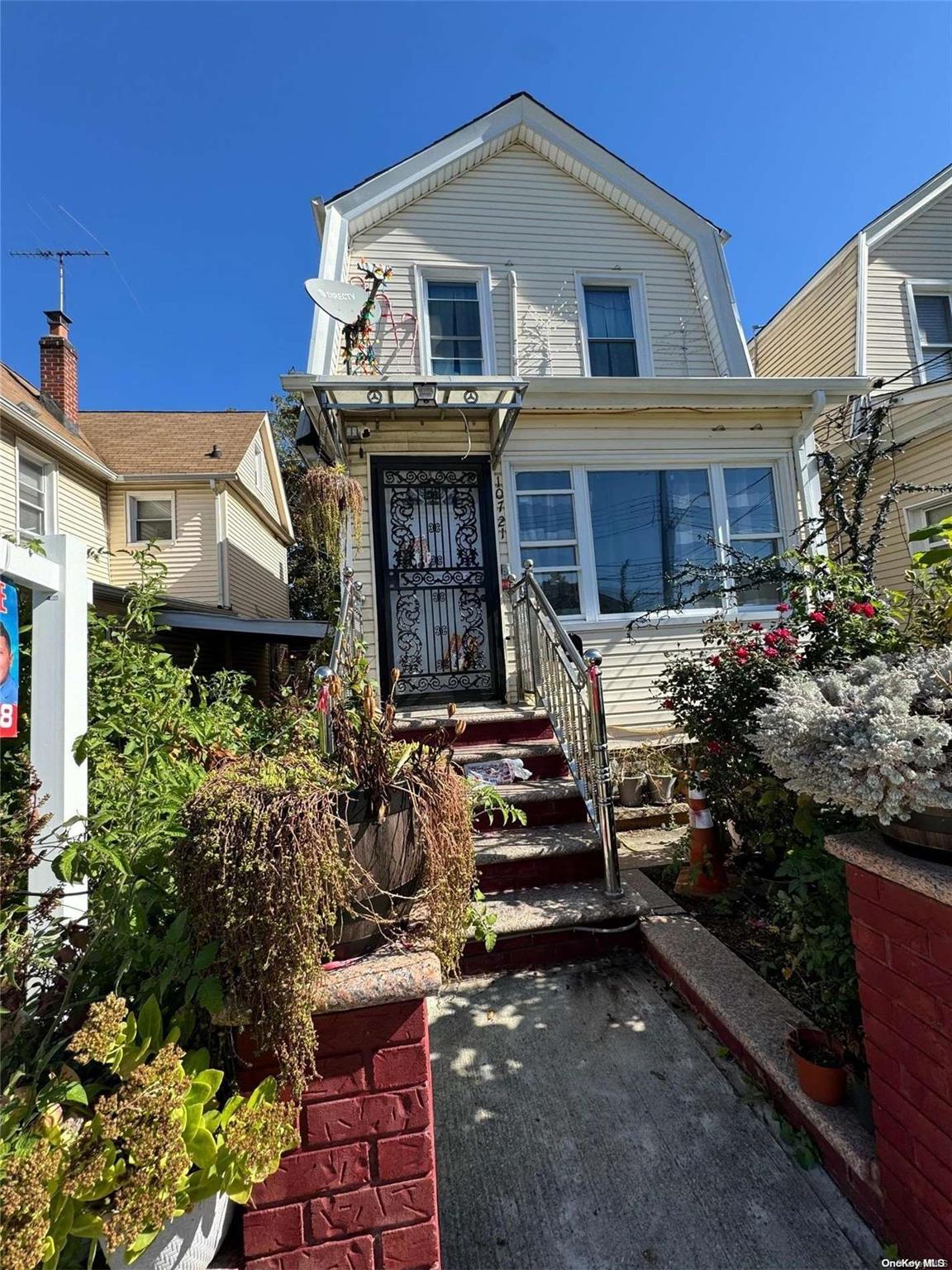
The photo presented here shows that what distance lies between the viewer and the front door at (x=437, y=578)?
5.70 meters

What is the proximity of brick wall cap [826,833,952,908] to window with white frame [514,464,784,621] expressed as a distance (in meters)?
4.35

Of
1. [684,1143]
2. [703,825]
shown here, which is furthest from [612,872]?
[684,1143]

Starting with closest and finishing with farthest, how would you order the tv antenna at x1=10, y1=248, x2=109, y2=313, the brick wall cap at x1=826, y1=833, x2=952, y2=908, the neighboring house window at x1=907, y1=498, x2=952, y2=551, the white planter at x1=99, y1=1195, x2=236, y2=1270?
the white planter at x1=99, y1=1195, x2=236, y2=1270, the brick wall cap at x1=826, y1=833, x2=952, y2=908, the neighboring house window at x1=907, y1=498, x2=952, y2=551, the tv antenna at x1=10, y1=248, x2=109, y2=313

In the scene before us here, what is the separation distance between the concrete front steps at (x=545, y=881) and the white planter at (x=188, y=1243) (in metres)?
1.56

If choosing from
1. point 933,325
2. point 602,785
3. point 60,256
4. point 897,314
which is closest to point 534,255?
point 897,314

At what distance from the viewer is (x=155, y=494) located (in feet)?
37.0

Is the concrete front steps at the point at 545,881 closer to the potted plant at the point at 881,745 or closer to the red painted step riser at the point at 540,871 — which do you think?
the red painted step riser at the point at 540,871

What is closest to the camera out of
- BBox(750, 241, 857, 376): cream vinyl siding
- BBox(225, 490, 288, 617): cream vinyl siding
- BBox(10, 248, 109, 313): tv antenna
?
BBox(750, 241, 857, 376): cream vinyl siding

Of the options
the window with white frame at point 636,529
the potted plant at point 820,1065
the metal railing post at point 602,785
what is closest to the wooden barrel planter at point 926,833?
the potted plant at point 820,1065

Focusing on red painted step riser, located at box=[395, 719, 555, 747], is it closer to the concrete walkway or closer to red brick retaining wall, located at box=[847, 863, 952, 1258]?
the concrete walkway

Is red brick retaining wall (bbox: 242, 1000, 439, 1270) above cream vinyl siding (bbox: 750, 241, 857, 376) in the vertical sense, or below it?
below

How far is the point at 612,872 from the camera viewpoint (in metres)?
3.05

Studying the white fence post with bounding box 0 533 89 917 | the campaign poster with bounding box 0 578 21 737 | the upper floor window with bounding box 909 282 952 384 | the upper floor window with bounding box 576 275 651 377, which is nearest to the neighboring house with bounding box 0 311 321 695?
the upper floor window with bounding box 576 275 651 377

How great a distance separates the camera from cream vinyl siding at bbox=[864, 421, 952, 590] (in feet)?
24.8
